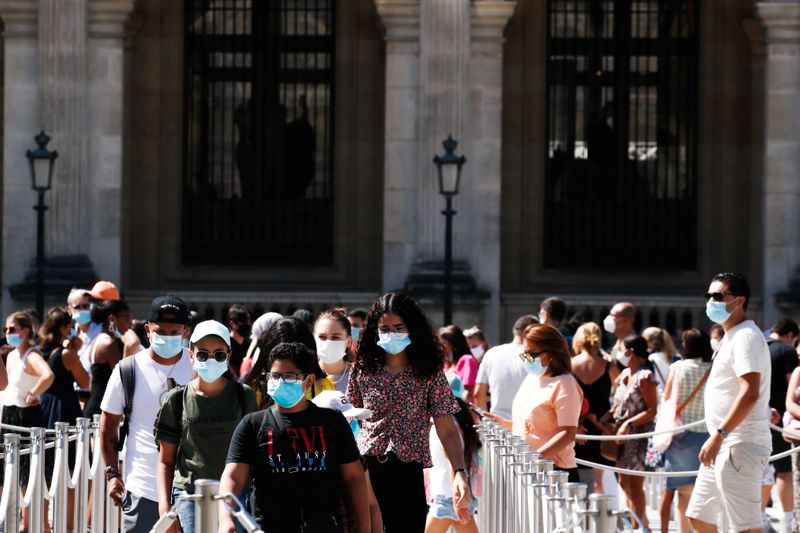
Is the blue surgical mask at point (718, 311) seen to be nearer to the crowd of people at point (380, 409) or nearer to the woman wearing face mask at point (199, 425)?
the crowd of people at point (380, 409)

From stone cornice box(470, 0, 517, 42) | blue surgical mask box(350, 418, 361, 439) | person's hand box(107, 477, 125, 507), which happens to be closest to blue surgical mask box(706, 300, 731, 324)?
blue surgical mask box(350, 418, 361, 439)

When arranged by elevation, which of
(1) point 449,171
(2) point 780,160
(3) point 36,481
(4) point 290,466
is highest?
(2) point 780,160

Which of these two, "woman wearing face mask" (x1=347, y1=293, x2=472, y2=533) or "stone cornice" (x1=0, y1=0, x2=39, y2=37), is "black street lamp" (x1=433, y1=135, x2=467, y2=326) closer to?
"stone cornice" (x1=0, y1=0, x2=39, y2=37)

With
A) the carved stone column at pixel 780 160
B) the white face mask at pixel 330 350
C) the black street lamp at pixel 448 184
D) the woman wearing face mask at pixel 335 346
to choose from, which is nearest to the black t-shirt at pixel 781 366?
the woman wearing face mask at pixel 335 346

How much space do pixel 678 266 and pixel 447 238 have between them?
5409mm

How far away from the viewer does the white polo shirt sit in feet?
30.5

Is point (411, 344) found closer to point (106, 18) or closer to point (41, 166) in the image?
point (41, 166)

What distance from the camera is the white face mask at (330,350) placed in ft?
30.1

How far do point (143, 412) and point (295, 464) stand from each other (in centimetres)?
158

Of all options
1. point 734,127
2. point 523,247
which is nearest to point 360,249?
point 523,247

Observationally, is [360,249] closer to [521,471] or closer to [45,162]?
[45,162]

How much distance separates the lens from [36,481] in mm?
9336

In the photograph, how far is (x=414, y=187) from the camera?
74.5 ft

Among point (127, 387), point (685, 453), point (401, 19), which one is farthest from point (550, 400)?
point (401, 19)
